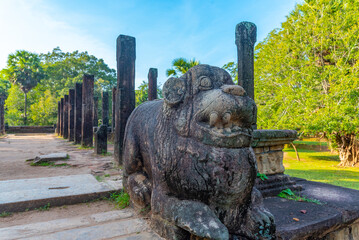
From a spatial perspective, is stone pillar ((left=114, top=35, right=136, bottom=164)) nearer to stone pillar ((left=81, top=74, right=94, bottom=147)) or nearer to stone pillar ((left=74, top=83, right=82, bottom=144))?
stone pillar ((left=81, top=74, right=94, bottom=147))

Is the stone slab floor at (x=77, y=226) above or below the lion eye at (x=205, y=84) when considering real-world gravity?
below

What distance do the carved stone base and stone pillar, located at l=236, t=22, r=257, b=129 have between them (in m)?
1.53

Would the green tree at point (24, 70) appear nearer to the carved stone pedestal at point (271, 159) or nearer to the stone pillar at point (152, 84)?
the stone pillar at point (152, 84)

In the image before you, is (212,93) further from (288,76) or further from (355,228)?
(288,76)

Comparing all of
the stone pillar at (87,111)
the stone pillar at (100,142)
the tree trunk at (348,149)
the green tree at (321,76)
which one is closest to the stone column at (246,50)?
the stone pillar at (100,142)

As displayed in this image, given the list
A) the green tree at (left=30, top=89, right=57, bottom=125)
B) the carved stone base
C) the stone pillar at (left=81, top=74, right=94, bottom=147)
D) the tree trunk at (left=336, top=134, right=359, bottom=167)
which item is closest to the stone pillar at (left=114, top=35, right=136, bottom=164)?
the carved stone base

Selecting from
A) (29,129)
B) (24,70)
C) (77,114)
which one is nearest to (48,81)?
(24,70)

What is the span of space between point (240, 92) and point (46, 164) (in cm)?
554

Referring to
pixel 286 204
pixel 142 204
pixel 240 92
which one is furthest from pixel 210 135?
pixel 286 204

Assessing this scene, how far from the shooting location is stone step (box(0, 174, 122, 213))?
2.62 m

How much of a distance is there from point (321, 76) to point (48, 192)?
11.0 meters

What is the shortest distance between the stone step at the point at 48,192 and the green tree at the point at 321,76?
29.2 feet

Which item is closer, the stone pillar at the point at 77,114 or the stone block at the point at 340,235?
the stone block at the point at 340,235

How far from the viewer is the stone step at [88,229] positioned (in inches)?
71.9
